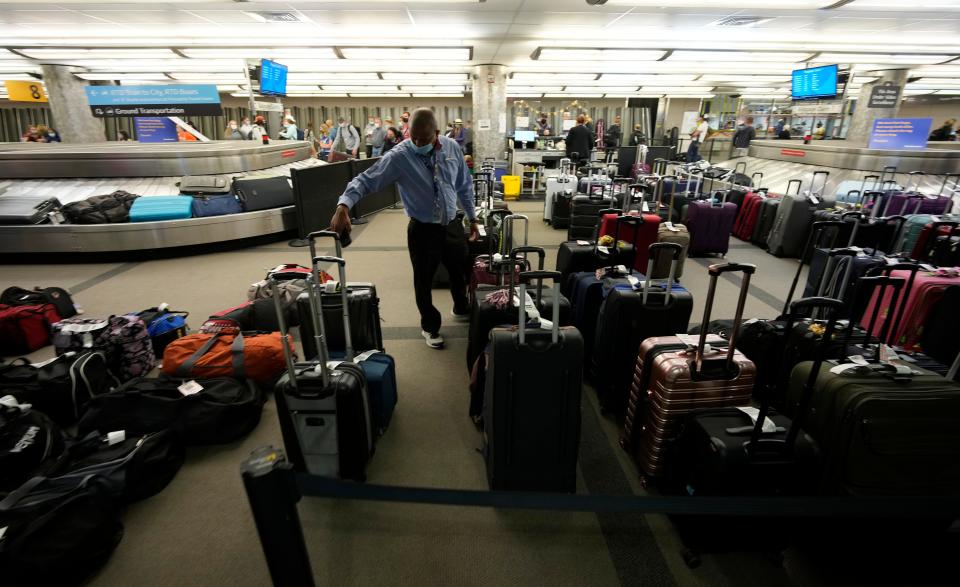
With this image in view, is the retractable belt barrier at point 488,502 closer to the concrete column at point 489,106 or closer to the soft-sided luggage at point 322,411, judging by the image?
the soft-sided luggage at point 322,411

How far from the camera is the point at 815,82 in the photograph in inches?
485

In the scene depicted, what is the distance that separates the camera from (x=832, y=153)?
404 inches

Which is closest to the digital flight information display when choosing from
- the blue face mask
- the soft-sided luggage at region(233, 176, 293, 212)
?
the blue face mask

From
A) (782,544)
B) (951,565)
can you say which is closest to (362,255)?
(782,544)

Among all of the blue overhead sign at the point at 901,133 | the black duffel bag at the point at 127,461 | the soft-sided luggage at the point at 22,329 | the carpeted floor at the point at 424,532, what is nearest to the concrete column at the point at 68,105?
the soft-sided luggage at the point at 22,329

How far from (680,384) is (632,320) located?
0.66m

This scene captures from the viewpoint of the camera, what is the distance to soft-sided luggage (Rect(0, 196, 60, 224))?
21.6 ft

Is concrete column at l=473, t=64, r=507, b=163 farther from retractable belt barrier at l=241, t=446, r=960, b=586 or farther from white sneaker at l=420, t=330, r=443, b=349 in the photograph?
retractable belt barrier at l=241, t=446, r=960, b=586

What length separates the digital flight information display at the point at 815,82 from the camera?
11883mm

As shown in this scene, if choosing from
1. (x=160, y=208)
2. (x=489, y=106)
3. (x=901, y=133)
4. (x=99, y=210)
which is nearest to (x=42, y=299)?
(x=160, y=208)

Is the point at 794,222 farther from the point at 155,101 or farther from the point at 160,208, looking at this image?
the point at 155,101

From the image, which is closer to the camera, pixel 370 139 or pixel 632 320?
pixel 632 320

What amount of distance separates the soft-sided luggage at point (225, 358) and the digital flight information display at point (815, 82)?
48.8ft

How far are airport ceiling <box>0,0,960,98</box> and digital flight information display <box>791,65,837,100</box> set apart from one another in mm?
336
